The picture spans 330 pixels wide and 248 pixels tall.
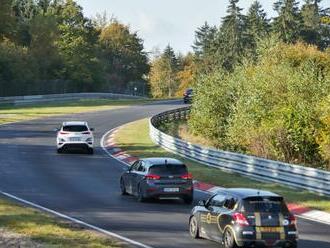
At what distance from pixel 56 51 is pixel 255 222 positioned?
307ft

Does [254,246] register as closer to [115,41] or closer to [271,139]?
[271,139]

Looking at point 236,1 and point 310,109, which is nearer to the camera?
point 310,109

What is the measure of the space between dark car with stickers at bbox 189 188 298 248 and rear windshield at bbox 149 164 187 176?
802cm

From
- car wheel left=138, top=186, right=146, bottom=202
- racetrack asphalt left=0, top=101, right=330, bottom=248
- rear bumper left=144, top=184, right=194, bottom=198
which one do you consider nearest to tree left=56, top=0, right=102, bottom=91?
racetrack asphalt left=0, top=101, right=330, bottom=248

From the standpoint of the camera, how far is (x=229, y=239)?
16328mm

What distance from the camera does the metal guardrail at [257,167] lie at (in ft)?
88.8

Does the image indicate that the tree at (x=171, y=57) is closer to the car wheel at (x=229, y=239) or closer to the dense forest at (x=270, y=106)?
the dense forest at (x=270, y=106)

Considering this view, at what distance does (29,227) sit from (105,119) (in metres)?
46.4

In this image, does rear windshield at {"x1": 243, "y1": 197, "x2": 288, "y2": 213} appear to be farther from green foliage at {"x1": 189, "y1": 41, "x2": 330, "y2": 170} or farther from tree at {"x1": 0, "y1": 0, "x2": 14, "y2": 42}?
tree at {"x1": 0, "y1": 0, "x2": 14, "y2": 42}

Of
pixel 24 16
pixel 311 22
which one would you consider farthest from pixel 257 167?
pixel 311 22

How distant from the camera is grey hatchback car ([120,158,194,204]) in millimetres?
24547

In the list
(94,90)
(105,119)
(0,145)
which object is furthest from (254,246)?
(94,90)

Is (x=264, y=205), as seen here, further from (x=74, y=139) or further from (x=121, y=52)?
(x=121, y=52)

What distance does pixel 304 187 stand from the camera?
2778 centimetres
